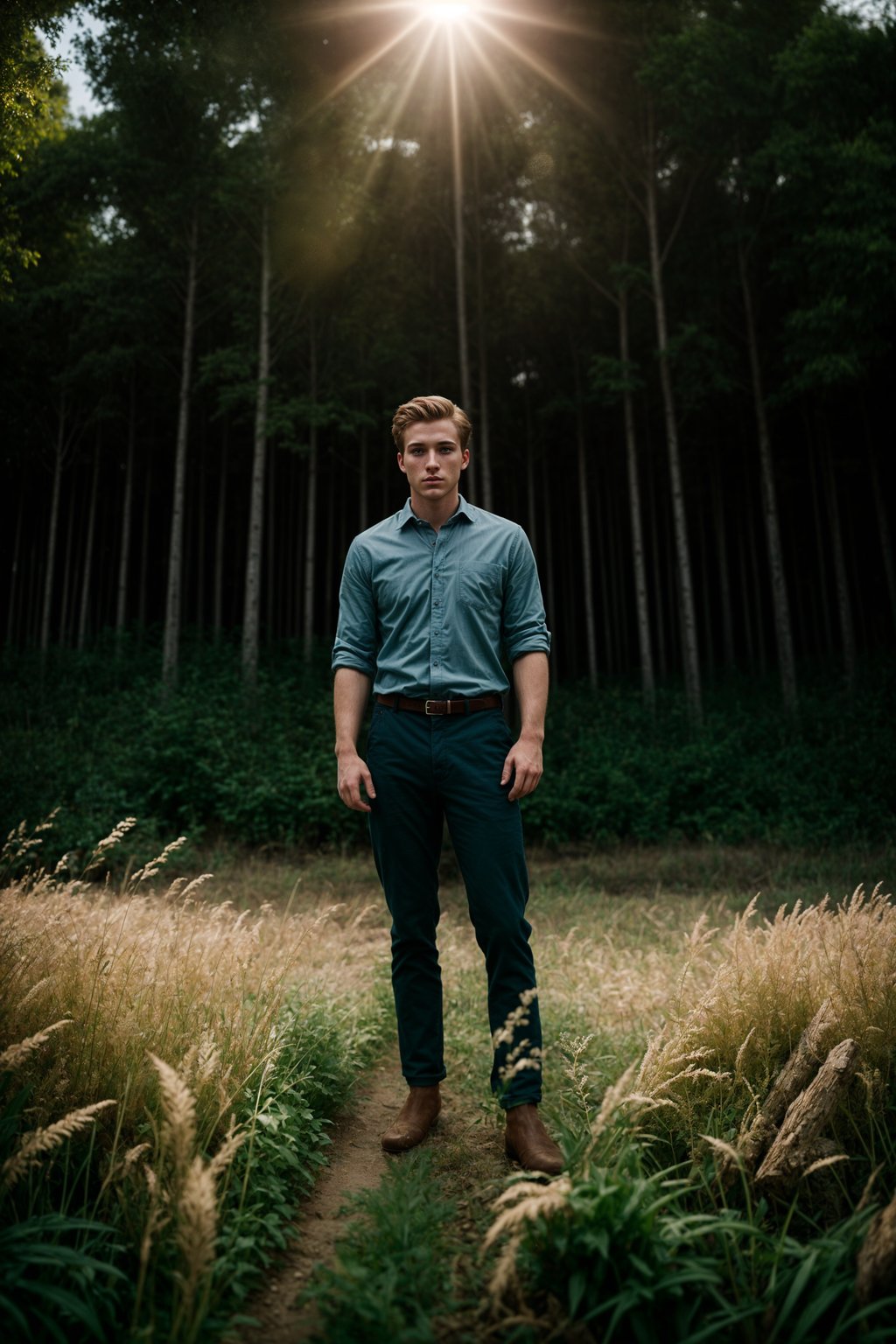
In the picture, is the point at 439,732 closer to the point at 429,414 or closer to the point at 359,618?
the point at 359,618

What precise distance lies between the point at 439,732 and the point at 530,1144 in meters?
1.40

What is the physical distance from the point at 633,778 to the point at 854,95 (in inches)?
500

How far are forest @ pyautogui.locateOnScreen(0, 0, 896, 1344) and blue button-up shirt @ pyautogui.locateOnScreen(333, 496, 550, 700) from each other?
1245 mm

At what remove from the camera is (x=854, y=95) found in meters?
12.5

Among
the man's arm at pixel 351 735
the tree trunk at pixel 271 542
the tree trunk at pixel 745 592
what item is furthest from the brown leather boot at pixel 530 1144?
the tree trunk at pixel 745 592

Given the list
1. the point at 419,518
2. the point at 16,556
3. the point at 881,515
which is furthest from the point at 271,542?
the point at 419,518

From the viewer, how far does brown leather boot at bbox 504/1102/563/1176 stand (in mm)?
2246

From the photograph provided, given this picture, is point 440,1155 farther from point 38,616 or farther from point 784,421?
point 38,616

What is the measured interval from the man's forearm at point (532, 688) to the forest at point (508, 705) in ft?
3.41

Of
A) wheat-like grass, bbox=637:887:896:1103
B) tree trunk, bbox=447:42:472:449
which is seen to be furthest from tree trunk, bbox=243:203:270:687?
wheat-like grass, bbox=637:887:896:1103

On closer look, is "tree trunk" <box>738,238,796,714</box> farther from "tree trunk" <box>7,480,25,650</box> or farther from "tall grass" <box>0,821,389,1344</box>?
"tree trunk" <box>7,480,25,650</box>

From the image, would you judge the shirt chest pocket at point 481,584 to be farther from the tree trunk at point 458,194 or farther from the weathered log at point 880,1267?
the tree trunk at point 458,194

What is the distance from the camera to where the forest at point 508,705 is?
177cm


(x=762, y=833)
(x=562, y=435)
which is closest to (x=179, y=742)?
(x=762, y=833)
